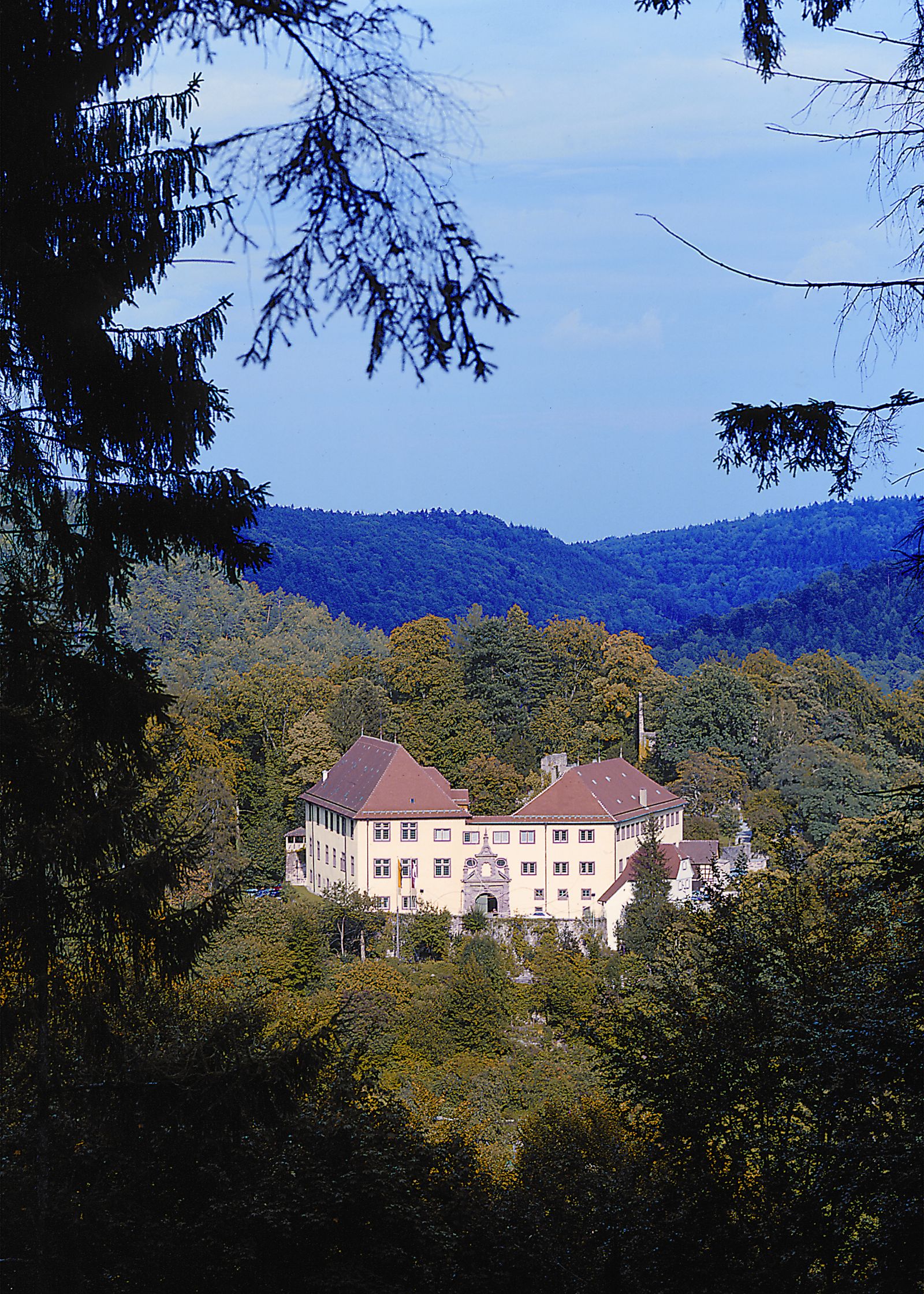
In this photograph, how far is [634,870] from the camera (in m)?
38.8

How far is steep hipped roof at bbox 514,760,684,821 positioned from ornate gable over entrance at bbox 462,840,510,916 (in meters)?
1.85

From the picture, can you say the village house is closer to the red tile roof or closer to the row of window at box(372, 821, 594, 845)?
the row of window at box(372, 821, 594, 845)

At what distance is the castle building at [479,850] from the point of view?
3959cm

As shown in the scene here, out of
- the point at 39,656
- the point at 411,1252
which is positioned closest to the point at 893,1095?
the point at 411,1252

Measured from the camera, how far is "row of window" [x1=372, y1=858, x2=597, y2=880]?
39.9 m

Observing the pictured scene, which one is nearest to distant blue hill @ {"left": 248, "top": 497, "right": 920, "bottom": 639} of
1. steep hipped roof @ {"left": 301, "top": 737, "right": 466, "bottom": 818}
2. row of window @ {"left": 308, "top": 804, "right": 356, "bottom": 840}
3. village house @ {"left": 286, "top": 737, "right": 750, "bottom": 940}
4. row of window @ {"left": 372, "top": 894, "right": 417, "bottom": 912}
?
steep hipped roof @ {"left": 301, "top": 737, "right": 466, "bottom": 818}

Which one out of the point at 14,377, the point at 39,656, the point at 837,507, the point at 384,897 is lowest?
the point at 384,897

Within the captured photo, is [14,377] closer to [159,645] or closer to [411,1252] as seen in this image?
[411,1252]

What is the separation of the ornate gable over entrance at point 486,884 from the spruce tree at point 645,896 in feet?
13.1

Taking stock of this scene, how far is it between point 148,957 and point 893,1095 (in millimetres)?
4842

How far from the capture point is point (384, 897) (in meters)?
39.7

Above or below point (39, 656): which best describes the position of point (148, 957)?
below

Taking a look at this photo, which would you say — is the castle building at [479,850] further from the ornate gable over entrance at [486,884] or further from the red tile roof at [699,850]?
the red tile roof at [699,850]

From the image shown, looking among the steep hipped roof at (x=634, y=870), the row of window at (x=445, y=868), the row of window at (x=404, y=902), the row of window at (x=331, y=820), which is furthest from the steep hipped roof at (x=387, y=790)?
the steep hipped roof at (x=634, y=870)
